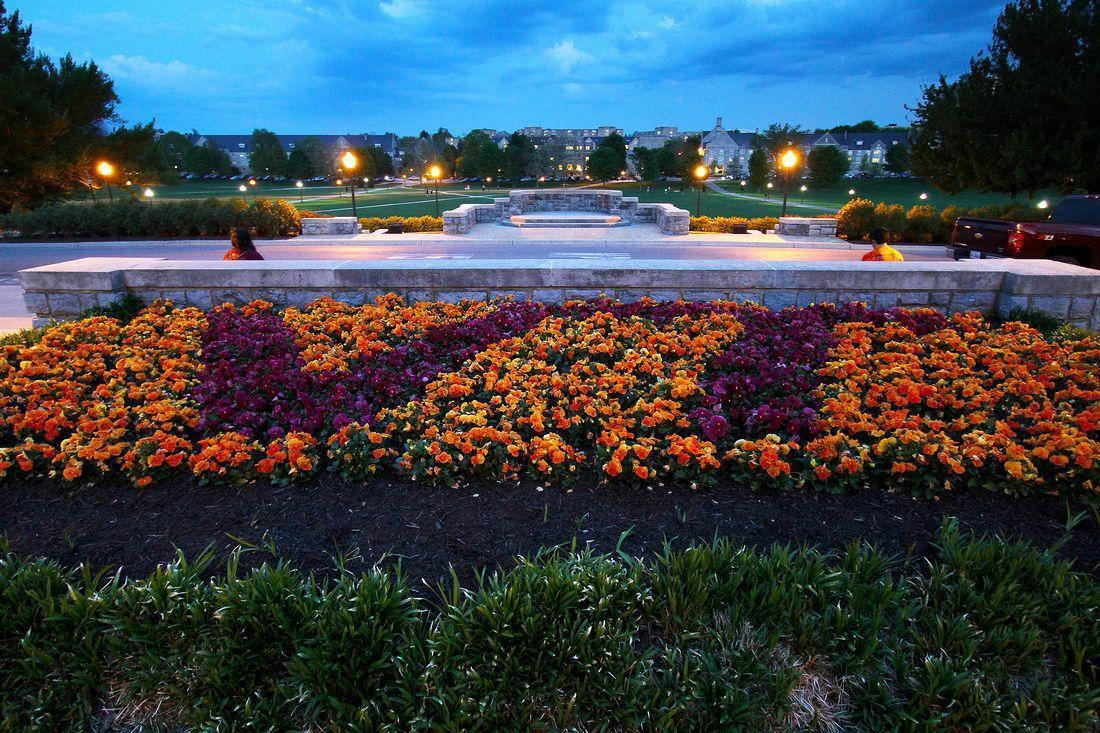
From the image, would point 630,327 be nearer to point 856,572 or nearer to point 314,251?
point 856,572

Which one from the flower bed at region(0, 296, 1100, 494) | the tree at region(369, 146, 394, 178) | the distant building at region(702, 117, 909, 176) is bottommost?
the flower bed at region(0, 296, 1100, 494)

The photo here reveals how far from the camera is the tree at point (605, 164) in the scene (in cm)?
7762

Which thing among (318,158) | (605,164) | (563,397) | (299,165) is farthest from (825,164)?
(563,397)

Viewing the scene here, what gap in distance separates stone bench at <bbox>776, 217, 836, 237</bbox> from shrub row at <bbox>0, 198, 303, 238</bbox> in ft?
59.9

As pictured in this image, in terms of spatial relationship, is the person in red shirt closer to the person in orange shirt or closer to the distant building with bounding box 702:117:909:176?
the person in orange shirt

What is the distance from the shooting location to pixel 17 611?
2.67 m

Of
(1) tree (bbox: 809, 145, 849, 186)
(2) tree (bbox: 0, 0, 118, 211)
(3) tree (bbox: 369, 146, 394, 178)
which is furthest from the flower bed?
(3) tree (bbox: 369, 146, 394, 178)

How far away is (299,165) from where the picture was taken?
86562mm

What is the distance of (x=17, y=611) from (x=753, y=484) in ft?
12.5

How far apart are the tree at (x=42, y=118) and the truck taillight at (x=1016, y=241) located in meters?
28.0

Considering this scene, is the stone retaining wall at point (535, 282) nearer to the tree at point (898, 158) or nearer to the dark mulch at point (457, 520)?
the dark mulch at point (457, 520)

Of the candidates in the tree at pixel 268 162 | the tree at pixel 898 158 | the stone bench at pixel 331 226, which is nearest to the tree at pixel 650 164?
the tree at pixel 898 158

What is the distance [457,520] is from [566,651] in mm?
1136

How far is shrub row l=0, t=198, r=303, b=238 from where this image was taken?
68.1 ft
